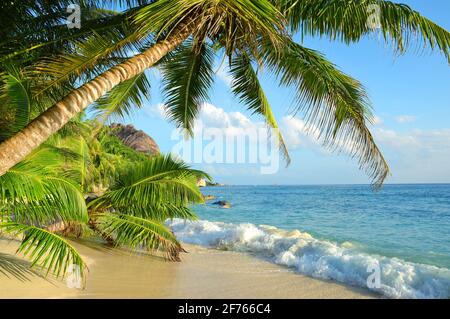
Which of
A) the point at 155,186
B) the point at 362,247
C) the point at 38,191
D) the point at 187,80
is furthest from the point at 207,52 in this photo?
the point at 362,247

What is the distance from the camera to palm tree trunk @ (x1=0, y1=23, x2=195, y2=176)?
12.6ft

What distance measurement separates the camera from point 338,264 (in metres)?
10.1

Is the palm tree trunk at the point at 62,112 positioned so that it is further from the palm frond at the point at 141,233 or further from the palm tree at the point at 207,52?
the palm frond at the point at 141,233

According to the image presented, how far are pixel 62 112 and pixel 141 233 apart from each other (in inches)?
224

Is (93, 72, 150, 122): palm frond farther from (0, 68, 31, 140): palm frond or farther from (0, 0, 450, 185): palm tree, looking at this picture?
(0, 68, 31, 140): palm frond

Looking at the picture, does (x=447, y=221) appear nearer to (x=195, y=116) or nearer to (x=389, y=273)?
(x=389, y=273)

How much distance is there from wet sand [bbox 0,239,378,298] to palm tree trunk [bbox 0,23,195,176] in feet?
9.97

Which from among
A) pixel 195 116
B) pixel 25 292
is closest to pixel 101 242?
pixel 195 116

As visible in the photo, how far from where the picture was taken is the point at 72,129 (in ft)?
31.1

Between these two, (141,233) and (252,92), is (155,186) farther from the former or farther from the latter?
(252,92)

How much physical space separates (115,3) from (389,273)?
7742mm

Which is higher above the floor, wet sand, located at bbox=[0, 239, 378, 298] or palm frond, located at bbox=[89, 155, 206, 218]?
palm frond, located at bbox=[89, 155, 206, 218]

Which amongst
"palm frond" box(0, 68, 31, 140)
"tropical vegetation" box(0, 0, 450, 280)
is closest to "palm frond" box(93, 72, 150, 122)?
"tropical vegetation" box(0, 0, 450, 280)

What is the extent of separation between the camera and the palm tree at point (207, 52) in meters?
4.53
